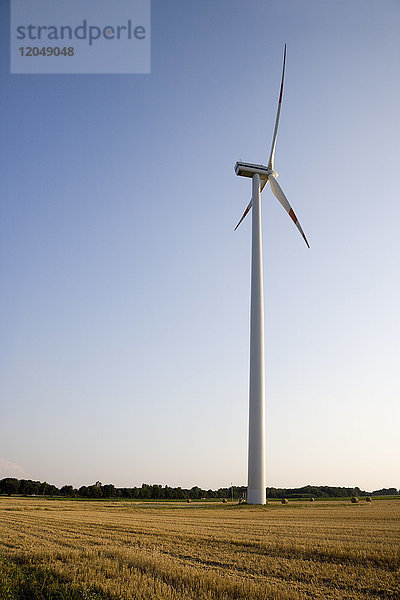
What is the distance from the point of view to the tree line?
156 meters

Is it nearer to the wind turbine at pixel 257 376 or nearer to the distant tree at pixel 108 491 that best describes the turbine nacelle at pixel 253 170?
the wind turbine at pixel 257 376

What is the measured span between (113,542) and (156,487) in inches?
5933

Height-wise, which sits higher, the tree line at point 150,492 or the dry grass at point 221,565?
the dry grass at point 221,565

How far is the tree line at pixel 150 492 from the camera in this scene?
15625 centimetres

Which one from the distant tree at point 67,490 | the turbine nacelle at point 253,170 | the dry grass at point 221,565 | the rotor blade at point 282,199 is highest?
the turbine nacelle at point 253,170

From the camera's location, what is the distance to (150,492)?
155750 mm

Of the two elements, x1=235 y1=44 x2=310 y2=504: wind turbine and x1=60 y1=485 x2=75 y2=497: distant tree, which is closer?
x1=235 y1=44 x2=310 y2=504: wind turbine

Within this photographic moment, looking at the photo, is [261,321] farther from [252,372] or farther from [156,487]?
[156,487]

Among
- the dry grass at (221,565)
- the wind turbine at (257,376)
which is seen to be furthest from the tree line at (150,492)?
the dry grass at (221,565)

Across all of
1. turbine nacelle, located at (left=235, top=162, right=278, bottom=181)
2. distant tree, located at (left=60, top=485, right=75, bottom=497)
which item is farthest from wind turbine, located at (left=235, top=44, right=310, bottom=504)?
distant tree, located at (left=60, top=485, right=75, bottom=497)

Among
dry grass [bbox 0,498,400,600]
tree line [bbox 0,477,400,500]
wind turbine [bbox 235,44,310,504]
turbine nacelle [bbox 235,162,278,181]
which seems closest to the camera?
dry grass [bbox 0,498,400,600]

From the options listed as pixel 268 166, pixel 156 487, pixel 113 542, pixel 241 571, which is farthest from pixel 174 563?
pixel 156 487

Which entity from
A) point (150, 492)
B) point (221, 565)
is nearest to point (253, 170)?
point (221, 565)

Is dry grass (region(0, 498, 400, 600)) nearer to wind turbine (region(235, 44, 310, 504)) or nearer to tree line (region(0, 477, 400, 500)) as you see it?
wind turbine (region(235, 44, 310, 504))
